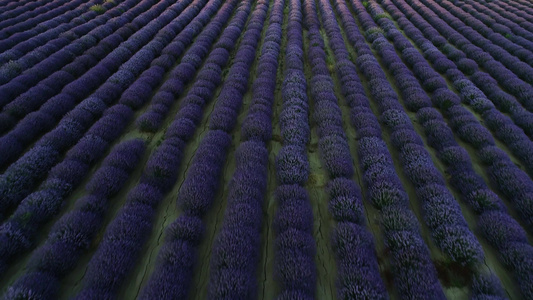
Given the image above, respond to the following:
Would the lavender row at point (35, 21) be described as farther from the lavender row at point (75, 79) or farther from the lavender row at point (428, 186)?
the lavender row at point (428, 186)

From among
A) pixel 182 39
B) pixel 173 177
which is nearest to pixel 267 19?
pixel 182 39

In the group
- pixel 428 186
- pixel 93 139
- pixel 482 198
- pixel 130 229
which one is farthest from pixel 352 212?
pixel 93 139

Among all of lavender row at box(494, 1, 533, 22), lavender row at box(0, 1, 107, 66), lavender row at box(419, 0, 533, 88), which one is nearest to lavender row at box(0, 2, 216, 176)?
lavender row at box(0, 1, 107, 66)

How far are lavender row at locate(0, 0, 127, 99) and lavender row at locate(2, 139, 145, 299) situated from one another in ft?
12.1

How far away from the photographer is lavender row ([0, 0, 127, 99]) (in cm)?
655

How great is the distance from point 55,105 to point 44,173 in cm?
212

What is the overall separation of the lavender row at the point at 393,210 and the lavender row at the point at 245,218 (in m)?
1.64

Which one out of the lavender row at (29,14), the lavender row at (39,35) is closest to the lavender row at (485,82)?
the lavender row at (39,35)

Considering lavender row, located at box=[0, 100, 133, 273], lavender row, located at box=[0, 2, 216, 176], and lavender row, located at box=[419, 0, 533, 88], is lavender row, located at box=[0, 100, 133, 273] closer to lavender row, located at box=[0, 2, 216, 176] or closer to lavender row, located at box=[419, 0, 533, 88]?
lavender row, located at box=[0, 2, 216, 176]

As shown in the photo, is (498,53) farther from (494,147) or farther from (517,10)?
(517,10)

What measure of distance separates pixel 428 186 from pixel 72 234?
188 inches

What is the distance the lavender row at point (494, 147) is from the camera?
402cm

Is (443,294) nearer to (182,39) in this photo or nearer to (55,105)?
(55,105)

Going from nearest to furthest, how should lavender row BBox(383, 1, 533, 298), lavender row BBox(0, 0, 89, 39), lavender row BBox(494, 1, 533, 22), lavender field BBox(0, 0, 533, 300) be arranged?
lavender field BBox(0, 0, 533, 300), lavender row BBox(383, 1, 533, 298), lavender row BBox(0, 0, 89, 39), lavender row BBox(494, 1, 533, 22)
